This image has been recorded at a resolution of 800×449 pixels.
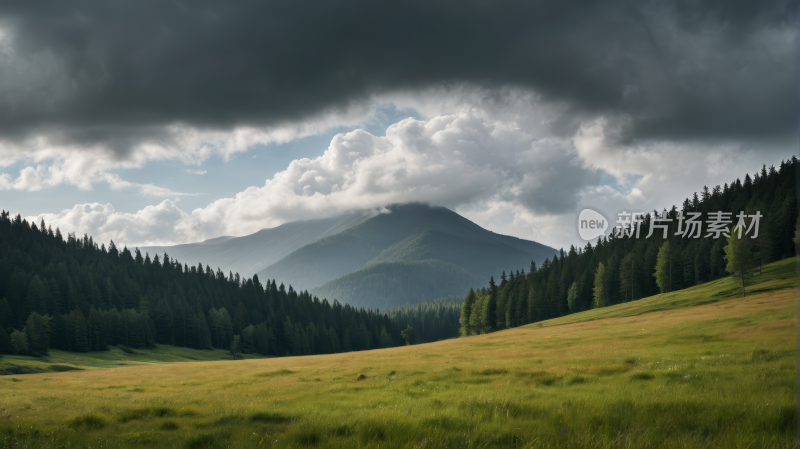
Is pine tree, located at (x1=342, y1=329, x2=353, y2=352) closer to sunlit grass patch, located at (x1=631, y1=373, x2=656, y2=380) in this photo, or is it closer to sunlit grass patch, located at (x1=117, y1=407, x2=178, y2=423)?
sunlit grass patch, located at (x1=117, y1=407, x2=178, y2=423)

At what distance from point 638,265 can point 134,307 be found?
173269 millimetres

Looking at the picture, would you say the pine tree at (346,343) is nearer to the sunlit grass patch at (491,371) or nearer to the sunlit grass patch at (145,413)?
the sunlit grass patch at (491,371)

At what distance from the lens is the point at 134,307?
152000 mm

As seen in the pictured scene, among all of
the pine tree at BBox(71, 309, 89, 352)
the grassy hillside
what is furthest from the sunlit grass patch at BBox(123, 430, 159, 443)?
the pine tree at BBox(71, 309, 89, 352)

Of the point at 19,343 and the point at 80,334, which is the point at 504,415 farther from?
the point at 80,334

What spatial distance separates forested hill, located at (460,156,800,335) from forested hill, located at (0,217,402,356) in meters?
67.1

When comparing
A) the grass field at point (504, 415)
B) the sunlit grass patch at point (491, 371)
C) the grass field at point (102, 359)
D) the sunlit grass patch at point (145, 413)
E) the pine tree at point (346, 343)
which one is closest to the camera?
the grass field at point (504, 415)

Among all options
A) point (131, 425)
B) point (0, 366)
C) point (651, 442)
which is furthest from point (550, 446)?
point (0, 366)

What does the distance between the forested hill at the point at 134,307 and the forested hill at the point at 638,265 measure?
67.1m

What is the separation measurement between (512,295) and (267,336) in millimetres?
91753

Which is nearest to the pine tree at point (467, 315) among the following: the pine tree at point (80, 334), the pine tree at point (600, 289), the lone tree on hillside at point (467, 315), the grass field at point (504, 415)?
the lone tree on hillside at point (467, 315)

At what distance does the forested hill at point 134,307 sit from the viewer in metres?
115

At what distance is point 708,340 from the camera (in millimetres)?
31422

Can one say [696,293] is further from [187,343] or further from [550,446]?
[187,343]
